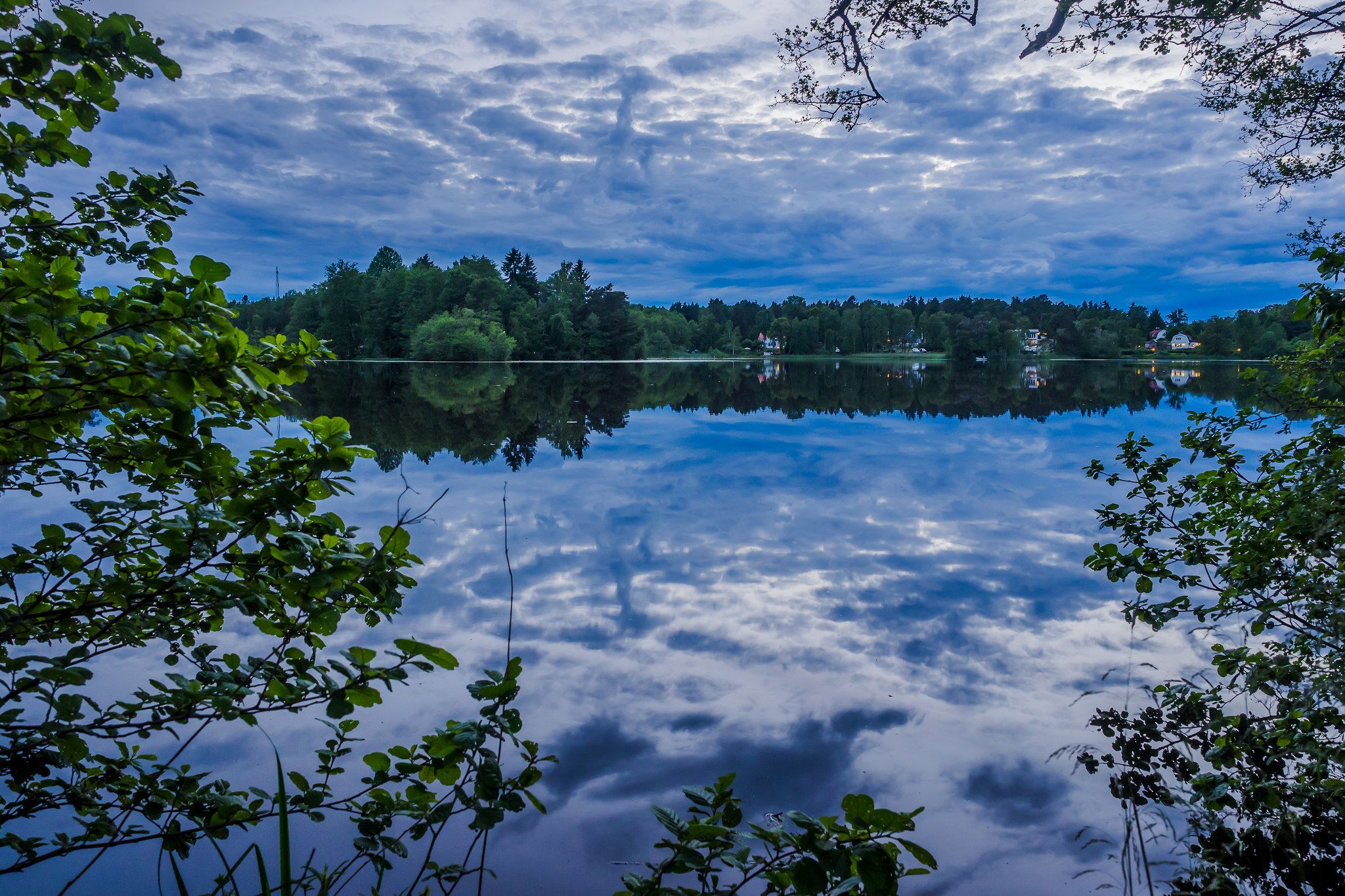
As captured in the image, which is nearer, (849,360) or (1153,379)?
(1153,379)

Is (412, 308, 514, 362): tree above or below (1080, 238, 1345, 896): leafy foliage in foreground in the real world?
above

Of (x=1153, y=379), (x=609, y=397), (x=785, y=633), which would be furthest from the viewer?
(x=1153, y=379)

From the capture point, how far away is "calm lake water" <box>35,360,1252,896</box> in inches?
162

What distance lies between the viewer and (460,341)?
67500 millimetres

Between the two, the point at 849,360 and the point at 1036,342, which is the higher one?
→ the point at 1036,342

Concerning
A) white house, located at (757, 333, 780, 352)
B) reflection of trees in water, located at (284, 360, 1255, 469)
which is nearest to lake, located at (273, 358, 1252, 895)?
reflection of trees in water, located at (284, 360, 1255, 469)

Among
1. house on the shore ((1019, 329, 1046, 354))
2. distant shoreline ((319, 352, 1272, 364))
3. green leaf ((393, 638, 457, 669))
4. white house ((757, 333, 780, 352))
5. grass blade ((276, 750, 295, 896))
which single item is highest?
white house ((757, 333, 780, 352))

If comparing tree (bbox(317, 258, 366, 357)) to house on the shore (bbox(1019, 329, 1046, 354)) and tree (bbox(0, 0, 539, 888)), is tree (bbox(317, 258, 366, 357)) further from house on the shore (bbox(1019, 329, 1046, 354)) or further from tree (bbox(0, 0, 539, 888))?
house on the shore (bbox(1019, 329, 1046, 354))

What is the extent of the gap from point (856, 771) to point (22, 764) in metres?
4.08

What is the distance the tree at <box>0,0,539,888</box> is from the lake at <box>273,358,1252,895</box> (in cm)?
119

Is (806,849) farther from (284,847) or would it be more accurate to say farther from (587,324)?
(587,324)

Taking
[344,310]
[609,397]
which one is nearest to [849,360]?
[344,310]

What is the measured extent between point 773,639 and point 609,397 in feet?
86.5

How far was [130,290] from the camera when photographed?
7.11 feet
